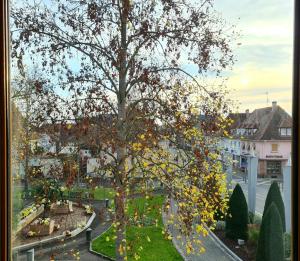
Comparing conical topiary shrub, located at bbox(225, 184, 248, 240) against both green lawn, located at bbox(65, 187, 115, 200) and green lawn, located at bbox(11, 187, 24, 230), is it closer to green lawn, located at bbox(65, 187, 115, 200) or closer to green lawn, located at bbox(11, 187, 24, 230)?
green lawn, located at bbox(65, 187, 115, 200)

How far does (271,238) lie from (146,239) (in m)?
0.47

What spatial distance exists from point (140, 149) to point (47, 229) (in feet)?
1.55

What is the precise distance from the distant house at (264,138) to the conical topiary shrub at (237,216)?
4.4 inches

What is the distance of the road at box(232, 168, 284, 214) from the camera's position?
1.26 metres

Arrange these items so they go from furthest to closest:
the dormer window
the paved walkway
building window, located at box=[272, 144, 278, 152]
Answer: the paved walkway, building window, located at box=[272, 144, 278, 152], the dormer window

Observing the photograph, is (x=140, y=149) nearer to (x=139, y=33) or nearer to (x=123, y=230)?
(x=123, y=230)

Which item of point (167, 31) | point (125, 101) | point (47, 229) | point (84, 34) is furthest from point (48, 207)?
point (167, 31)

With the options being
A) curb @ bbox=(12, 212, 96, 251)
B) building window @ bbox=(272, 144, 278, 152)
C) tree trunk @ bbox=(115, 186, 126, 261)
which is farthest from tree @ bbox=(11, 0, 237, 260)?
building window @ bbox=(272, 144, 278, 152)

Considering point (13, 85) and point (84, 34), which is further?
point (84, 34)

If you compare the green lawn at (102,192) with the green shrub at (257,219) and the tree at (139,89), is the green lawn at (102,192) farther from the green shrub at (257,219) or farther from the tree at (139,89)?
the green shrub at (257,219)

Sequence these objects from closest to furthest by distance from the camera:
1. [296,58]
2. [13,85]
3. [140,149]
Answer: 1. [296,58]
2. [13,85]
3. [140,149]

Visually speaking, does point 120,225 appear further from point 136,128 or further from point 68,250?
point 136,128

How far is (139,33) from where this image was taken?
1.38 meters

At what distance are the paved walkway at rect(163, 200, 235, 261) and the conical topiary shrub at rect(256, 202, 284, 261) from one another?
0.14 metres
